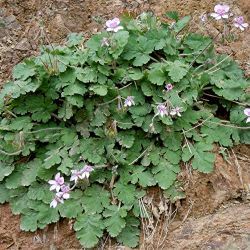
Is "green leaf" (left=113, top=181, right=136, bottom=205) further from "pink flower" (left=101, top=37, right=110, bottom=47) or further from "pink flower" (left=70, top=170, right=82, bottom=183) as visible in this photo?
"pink flower" (left=101, top=37, right=110, bottom=47)

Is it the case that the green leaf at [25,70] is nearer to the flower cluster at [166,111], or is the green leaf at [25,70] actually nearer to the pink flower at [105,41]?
the pink flower at [105,41]

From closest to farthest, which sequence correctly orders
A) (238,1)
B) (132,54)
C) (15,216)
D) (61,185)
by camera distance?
(61,185) < (15,216) < (132,54) < (238,1)

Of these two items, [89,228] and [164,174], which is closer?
[89,228]

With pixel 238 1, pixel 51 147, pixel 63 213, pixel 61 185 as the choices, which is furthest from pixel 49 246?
pixel 238 1

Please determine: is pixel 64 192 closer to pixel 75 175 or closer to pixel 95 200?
pixel 75 175

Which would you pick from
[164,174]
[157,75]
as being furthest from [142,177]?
[157,75]

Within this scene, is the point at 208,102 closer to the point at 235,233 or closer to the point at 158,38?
the point at 158,38

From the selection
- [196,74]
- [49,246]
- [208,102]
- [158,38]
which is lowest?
[49,246]
